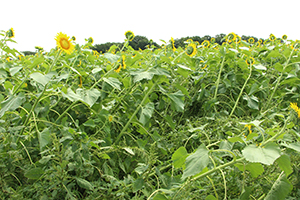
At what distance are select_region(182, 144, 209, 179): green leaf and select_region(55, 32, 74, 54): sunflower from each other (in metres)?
1.10

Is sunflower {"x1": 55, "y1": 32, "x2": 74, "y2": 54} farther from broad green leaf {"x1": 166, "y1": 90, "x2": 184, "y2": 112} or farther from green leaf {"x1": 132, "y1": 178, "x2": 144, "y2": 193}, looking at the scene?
green leaf {"x1": 132, "y1": 178, "x2": 144, "y2": 193}

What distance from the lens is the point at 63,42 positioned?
1495mm

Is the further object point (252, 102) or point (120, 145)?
point (252, 102)

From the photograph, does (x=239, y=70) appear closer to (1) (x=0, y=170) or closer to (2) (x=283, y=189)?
(2) (x=283, y=189)

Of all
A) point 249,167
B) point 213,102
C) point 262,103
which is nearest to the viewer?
point 249,167

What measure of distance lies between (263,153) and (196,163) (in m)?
0.26

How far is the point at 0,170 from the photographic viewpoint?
1.36 metres

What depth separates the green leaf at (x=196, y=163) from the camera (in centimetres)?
86

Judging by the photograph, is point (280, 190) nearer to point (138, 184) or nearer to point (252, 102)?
point (138, 184)

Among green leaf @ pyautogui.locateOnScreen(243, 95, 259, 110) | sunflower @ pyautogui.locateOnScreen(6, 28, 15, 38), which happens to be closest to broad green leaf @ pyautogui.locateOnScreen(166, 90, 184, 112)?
green leaf @ pyautogui.locateOnScreen(243, 95, 259, 110)

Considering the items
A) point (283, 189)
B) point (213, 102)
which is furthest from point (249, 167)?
point (213, 102)

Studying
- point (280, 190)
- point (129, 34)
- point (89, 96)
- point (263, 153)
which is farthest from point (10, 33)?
point (280, 190)

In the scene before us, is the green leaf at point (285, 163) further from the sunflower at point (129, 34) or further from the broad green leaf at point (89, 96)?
the sunflower at point (129, 34)

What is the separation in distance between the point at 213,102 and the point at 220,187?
1.02 metres
